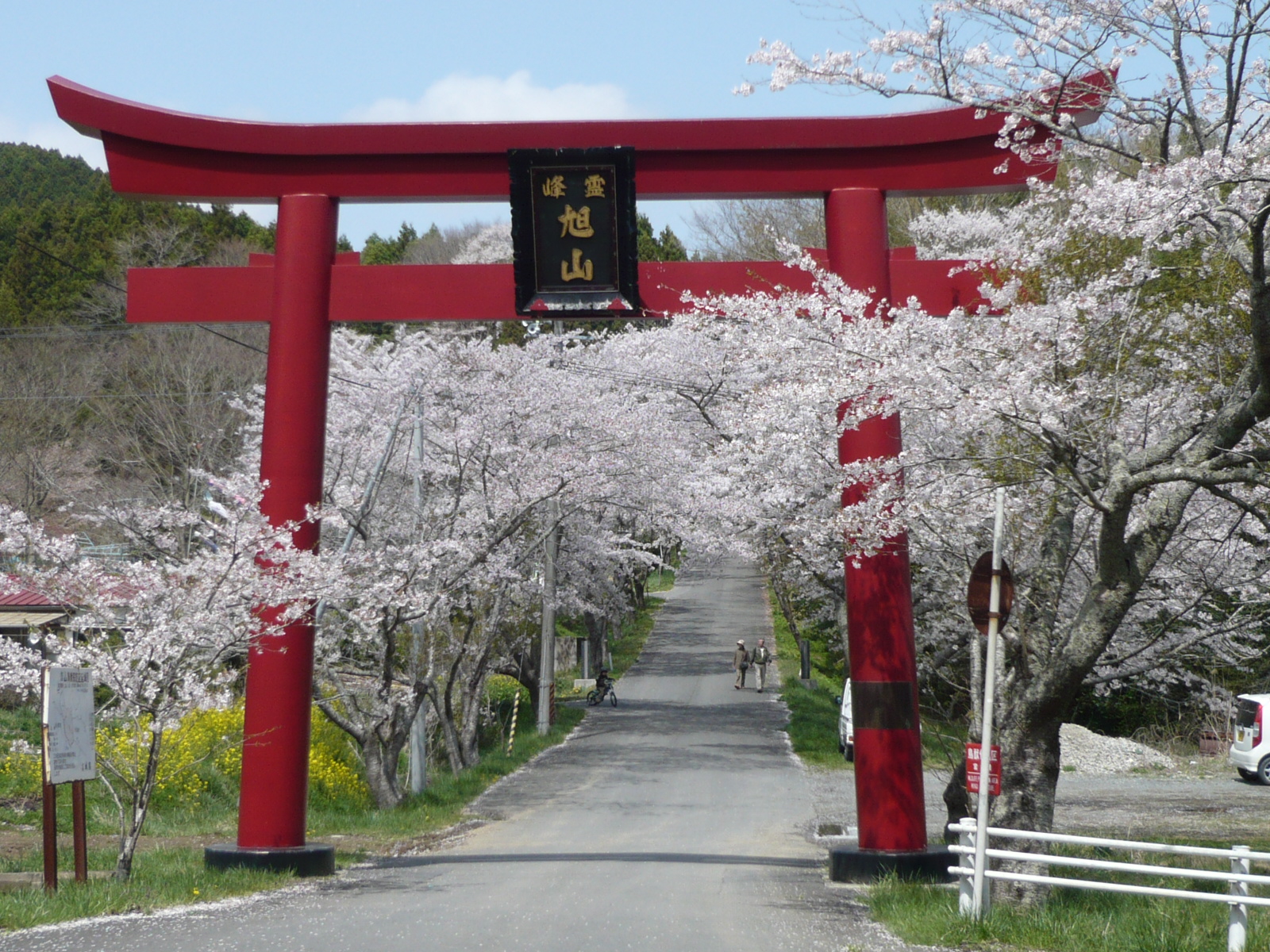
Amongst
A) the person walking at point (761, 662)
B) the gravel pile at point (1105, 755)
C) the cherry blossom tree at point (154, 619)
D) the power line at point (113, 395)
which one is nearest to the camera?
the cherry blossom tree at point (154, 619)

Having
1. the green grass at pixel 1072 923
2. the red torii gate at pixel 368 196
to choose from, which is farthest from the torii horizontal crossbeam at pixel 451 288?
the green grass at pixel 1072 923

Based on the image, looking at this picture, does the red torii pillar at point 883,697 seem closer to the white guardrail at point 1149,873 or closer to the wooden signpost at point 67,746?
the white guardrail at point 1149,873

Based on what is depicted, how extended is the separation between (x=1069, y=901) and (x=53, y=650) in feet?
27.7

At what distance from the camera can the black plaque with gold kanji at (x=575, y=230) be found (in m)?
11.3

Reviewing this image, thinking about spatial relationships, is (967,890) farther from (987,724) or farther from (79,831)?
(79,831)

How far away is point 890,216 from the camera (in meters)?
30.3

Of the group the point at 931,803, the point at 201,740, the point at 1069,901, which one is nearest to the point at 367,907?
the point at 1069,901

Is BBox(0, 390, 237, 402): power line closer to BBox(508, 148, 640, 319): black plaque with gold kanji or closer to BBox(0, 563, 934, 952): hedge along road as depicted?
BBox(0, 563, 934, 952): hedge along road

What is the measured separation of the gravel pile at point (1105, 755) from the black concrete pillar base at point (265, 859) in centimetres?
1596

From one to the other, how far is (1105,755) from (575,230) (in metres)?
17.1

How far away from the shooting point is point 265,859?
10.8 metres

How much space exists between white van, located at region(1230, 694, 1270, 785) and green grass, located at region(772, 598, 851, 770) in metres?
6.73

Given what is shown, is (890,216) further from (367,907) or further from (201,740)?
(367,907)

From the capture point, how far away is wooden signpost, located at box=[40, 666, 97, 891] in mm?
9328
